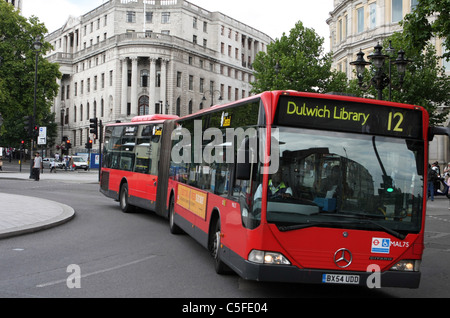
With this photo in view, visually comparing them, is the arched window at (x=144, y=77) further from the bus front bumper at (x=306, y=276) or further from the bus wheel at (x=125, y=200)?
the bus front bumper at (x=306, y=276)

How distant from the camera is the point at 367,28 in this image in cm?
5350

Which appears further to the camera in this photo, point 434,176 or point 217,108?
point 434,176

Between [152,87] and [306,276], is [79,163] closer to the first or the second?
[152,87]

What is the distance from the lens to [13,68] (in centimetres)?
5050

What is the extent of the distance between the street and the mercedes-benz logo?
91cm

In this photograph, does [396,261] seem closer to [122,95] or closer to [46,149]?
[122,95]

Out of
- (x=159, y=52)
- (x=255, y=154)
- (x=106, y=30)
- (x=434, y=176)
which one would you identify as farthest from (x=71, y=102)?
(x=255, y=154)

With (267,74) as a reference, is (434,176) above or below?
below

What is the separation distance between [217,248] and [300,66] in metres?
39.6

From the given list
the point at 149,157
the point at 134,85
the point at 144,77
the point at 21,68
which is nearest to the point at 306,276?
the point at 149,157

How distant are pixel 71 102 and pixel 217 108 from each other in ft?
270

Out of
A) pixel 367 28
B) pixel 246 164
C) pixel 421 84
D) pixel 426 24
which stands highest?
pixel 367 28

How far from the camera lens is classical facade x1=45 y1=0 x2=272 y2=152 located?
242 feet

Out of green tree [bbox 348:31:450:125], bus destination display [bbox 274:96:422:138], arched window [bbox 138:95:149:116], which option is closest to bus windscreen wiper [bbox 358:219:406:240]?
bus destination display [bbox 274:96:422:138]
